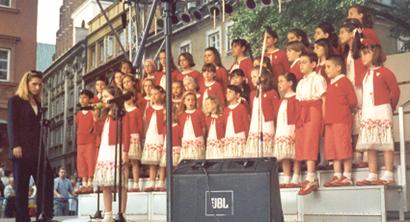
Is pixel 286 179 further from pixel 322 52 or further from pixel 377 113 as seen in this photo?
pixel 322 52

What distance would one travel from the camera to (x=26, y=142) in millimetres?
5754

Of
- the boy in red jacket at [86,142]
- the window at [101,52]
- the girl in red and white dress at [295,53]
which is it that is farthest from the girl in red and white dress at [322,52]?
the window at [101,52]

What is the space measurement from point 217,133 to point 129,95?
4.96 feet

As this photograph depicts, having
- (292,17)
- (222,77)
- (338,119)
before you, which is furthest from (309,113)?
(292,17)

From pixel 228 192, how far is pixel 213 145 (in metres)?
2.82

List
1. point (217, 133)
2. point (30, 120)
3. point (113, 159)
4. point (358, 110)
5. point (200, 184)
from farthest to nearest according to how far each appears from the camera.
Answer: point (217, 133) → point (113, 159) → point (358, 110) → point (30, 120) → point (200, 184)

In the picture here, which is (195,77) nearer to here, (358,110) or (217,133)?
(217,133)

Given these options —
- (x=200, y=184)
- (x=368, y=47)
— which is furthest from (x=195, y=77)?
(x=200, y=184)

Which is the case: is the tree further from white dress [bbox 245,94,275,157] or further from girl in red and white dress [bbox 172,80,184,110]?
white dress [bbox 245,94,275,157]

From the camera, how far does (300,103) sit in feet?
21.3

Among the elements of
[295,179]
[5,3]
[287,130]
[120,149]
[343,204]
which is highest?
[5,3]

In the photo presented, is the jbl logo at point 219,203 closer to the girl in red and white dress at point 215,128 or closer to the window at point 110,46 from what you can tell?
the girl in red and white dress at point 215,128

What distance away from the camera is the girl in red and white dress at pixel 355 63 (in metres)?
6.33

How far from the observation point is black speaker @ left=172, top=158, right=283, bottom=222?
4.45 meters
